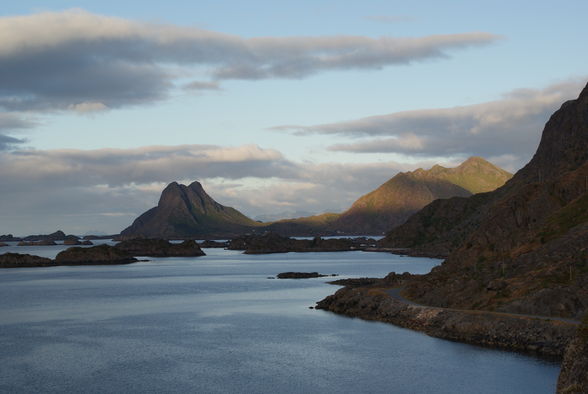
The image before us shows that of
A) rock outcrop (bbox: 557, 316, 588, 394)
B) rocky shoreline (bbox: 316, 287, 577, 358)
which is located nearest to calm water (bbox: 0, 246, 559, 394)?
rocky shoreline (bbox: 316, 287, 577, 358)

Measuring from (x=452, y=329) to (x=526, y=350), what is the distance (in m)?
13.5

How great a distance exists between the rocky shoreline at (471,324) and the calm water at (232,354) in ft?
10.6

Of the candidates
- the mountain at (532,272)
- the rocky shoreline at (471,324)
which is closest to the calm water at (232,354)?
the rocky shoreline at (471,324)

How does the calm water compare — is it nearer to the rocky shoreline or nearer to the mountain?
the rocky shoreline

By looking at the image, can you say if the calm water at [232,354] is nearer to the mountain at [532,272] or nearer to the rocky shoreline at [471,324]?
the rocky shoreline at [471,324]

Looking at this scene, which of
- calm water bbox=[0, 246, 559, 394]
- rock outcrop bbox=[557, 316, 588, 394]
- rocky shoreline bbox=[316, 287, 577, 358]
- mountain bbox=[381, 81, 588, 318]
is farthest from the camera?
mountain bbox=[381, 81, 588, 318]

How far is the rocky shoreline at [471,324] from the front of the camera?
236 feet

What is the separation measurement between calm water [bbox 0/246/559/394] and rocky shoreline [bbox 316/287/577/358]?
10.6 ft

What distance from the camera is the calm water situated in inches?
2392

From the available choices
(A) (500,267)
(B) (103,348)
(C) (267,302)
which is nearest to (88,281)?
(C) (267,302)

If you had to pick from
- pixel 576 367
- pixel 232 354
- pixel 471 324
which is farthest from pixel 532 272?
pixel 576 367

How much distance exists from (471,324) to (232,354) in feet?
102

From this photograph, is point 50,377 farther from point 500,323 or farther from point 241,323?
point 500,323

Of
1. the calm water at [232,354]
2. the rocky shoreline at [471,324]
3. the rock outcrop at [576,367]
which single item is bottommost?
the calm water at [232,354]
